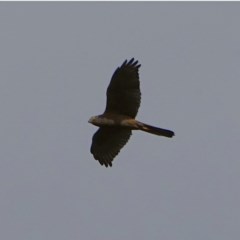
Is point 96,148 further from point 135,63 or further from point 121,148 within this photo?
point 135,63

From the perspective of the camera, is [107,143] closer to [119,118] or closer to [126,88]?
[119,118]

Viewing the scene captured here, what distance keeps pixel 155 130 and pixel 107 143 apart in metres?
1.64

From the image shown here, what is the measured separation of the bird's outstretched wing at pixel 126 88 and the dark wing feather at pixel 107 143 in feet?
2.47

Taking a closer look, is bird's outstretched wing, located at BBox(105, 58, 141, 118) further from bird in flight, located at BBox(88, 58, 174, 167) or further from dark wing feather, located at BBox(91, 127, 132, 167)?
dark wing feather, located at BBox(91, 127, 132, 167)

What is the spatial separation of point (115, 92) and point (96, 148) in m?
1.78

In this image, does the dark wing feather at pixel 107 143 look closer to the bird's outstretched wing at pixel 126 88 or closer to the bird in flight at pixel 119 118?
the bird in flight at pixel 119 118

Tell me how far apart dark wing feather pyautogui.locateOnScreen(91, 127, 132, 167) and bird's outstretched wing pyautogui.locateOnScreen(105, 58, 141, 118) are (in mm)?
752

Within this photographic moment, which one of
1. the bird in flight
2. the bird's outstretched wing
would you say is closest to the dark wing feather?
the bird in flight

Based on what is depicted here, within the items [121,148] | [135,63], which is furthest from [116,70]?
[121,148]

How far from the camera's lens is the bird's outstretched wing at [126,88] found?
26.2 metres

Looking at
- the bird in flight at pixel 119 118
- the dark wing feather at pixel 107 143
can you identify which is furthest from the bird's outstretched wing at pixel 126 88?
the dark wing feather at pixel 107 143

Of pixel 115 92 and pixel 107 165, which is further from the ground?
pixel 115 92

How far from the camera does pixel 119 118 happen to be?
26641 mm

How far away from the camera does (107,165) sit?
89.4 feet
